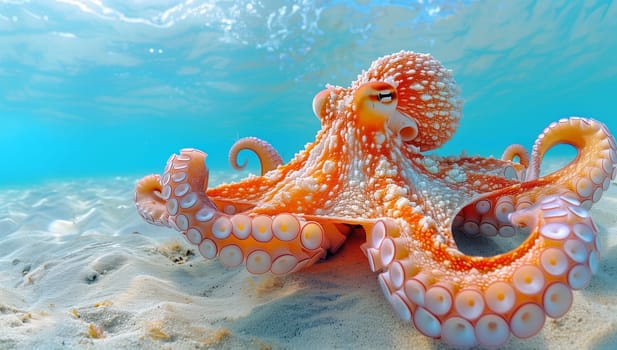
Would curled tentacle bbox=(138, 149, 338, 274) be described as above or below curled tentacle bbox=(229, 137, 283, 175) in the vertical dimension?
below

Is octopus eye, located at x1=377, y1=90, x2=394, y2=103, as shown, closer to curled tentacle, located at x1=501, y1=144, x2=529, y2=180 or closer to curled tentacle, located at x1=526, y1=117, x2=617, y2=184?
curled tentacle, located at x1=526, y1=117, x2=617, y2=184

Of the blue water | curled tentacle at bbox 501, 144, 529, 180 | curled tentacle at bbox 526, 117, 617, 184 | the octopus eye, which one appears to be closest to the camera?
curled tentacle at bbox 526, 117, 617, 184

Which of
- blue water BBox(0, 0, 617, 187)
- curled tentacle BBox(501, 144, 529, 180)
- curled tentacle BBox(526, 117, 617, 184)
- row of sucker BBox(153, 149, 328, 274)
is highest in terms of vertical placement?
blue water BBox(0, 0, 617, 187)

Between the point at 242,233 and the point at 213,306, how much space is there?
56 centimetres

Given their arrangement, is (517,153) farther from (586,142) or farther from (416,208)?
(416,208)

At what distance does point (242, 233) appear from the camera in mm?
1247

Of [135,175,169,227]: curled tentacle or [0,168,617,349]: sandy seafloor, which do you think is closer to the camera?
[0,168,617,349]: sandy seafloor

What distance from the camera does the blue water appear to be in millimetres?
14500

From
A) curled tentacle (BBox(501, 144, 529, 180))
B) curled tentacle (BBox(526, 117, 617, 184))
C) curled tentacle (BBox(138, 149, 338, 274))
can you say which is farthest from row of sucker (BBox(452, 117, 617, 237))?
curled tentacle (BBox(501, 144, 529, 180))

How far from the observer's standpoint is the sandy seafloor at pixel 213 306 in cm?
122

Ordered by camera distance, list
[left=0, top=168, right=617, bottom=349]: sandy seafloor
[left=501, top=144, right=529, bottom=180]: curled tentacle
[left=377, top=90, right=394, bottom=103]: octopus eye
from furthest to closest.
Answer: [left=501, top=144, right=529, bottom=180]: curled tentacle < [left=377, top=90, right=394, bottom=103]: octopus eye < [left=0, top=168, right=617, bottom=349]: sandy seafloor

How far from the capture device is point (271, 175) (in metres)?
1.76

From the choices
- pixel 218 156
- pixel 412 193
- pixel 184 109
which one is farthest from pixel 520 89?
pixel 218 156

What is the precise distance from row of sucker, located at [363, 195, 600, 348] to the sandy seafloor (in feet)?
0.94
